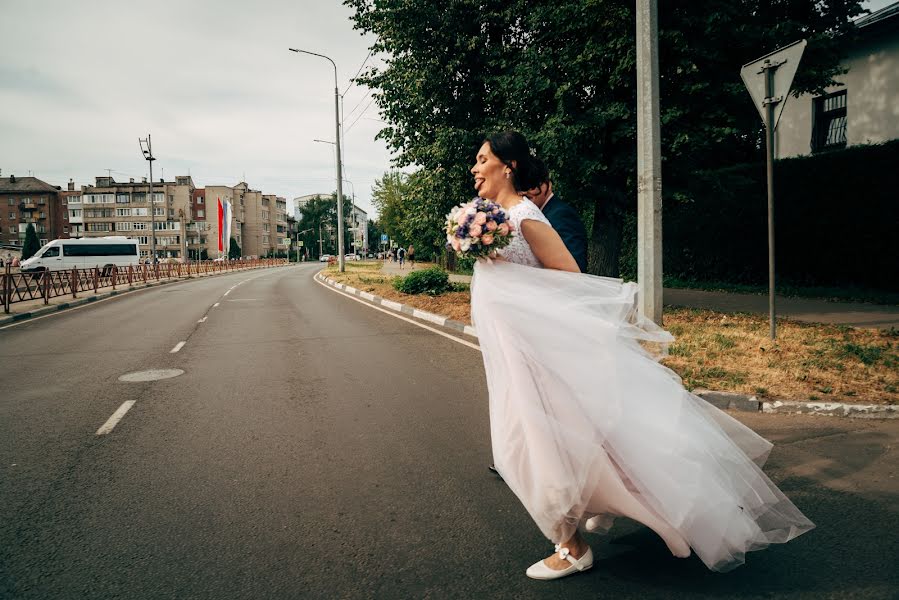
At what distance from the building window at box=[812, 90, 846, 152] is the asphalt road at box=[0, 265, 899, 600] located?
1648 centimetres

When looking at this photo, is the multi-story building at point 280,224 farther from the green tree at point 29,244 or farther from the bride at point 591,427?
the bride at point 591,427

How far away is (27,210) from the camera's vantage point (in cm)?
10900

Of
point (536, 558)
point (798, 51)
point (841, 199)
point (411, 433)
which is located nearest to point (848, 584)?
point (536, 558)

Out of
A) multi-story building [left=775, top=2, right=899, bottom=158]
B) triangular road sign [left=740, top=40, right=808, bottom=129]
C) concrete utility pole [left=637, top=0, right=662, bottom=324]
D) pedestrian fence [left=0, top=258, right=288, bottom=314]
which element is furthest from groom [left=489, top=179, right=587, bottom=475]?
pedestrian fence [left=0, top=258, right=288, bottom=314]

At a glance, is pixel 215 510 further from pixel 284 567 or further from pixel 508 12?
pixel 508 12

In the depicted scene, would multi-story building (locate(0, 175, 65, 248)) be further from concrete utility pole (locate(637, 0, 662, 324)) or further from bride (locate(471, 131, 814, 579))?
bride (locate(471, 131, 814, 579))

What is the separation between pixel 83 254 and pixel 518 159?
45924 mm

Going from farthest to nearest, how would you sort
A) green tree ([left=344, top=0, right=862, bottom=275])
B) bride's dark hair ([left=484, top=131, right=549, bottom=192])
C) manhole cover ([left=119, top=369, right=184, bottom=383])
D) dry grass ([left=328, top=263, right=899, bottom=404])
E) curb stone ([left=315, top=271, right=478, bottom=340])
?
curb stone ([left=315, top=271, right=478, bottom=340]) < green tree ([left=344, top=0, right=862, bottom=275]) < manhole cover ([left=119, top=369, right=184, bottom=383]) < dry grass ([left=328, top=263, right=899, bottom=404]) < bride's dark hair ([left=484, top=131, right=549, bottom=192])

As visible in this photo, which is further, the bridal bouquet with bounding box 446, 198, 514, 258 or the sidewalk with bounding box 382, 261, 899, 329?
the sidewalk with bounding box 382, 261, 899, 329

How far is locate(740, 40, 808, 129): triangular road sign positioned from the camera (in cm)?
712

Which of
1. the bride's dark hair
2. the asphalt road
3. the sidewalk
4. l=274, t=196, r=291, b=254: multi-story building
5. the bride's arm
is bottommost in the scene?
the asphalt road

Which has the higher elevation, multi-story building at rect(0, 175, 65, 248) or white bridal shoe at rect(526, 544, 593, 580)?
multi-story building at rect(0, 175, 65, 248)

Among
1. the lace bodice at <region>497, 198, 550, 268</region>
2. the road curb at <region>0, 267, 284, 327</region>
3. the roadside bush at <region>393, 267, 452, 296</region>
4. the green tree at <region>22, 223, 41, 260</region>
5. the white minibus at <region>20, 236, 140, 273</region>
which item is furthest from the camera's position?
the green tree at <region>22, 223, 41, 260</region>

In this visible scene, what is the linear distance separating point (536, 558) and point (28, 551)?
8.63ft
